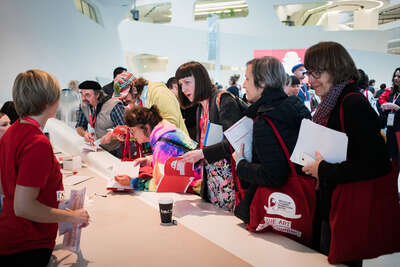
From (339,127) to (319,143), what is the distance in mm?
105

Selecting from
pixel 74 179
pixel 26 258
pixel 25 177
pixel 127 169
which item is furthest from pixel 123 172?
Result: pixel 25 177

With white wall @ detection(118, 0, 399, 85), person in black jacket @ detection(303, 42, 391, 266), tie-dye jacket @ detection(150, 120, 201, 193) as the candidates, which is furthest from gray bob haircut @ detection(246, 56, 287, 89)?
white wall @ detection(118, 0, 399, 85)

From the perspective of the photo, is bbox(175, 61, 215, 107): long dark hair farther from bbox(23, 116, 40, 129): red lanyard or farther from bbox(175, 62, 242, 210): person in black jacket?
bbox(23, 116, 40, 129): red lanyard

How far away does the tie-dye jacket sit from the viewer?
7.27 ft

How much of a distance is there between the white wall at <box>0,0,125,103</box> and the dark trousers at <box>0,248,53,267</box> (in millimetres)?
4856

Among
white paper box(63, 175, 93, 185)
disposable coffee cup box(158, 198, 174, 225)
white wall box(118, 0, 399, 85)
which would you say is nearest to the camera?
disposable coffee cup box(158, 198, 174, 225)

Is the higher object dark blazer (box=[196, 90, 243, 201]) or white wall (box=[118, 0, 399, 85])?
white wall (box=[118, 0, 399, 85])

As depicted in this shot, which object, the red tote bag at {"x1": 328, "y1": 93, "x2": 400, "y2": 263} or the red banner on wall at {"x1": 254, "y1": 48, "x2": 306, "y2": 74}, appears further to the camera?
the red banner on wall at {"x1": 254, "y1": 48, "x2": 306, "y2": 74}

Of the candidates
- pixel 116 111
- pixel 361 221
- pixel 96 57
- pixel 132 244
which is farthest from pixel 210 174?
pixel 96 57

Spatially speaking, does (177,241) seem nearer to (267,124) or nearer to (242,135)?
(242,135)

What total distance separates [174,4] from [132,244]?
48.7ft

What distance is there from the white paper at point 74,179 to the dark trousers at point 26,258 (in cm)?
126

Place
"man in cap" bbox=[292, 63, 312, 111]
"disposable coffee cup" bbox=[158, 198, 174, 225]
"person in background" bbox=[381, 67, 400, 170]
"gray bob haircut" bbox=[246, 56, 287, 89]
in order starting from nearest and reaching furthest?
→ "gray bob haircut" bbox=[246, 56, 287, 89] < "disposable coffee cup" bbox=[158, 198, 174, 225] < "person in background" bbox=[381, 67, 400, 170] < "man in cap" bbox=[292, 63, 312, 111]

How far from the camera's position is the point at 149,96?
2.91m
